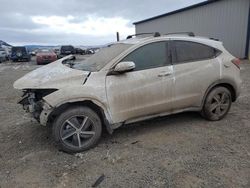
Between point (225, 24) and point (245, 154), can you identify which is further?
point (225, 24)

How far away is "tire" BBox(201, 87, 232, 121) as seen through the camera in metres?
5.07

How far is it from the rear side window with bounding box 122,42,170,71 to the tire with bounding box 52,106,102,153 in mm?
1086

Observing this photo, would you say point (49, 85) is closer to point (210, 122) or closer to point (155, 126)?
point (155, 126)

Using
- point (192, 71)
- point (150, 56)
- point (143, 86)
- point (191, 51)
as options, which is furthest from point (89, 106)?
point (191, 51)

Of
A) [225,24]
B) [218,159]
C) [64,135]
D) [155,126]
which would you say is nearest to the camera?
[218,159]

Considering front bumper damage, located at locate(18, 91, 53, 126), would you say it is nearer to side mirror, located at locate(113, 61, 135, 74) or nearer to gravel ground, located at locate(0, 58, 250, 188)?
gravel ground, located at locate(0, 58, 250, 188)

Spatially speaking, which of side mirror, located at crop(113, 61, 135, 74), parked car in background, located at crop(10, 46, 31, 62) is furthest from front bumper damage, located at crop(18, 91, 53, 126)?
parked car in background, located at crop(10, 46, 31, 62)

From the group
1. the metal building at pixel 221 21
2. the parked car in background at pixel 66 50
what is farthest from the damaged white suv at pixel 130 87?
the parked car in background at pixel 66 50

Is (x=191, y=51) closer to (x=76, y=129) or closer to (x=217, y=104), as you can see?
(x=217, y=104)

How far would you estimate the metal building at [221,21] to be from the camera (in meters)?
17.6

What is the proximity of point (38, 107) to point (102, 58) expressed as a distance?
1403 millimetres

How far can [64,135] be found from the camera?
159 inches

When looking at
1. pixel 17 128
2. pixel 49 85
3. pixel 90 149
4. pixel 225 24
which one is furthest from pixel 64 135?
pixel 225 24

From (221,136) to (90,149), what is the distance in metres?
2.17
